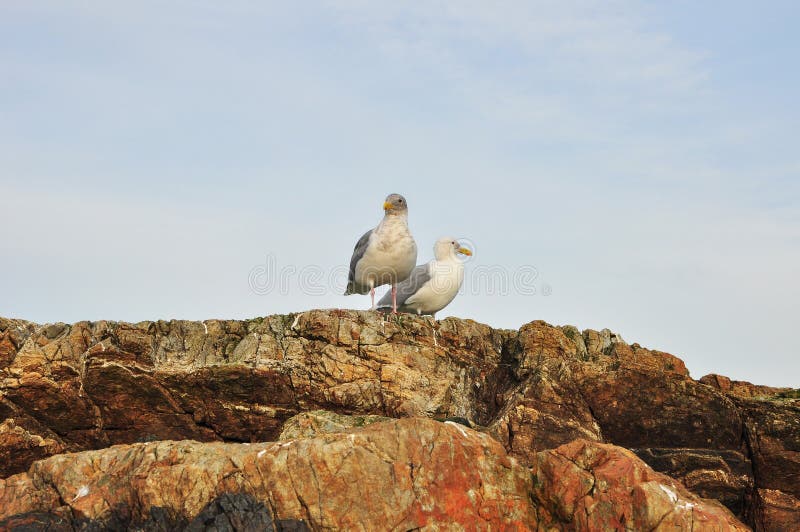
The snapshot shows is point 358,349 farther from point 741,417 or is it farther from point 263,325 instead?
point 741,417

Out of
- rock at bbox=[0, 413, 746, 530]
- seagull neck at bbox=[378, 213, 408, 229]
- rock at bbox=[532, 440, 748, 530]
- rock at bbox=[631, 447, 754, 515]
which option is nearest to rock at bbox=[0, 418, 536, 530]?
rock at bbox=[0, 413, 746, 530]

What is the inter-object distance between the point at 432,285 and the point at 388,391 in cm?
571

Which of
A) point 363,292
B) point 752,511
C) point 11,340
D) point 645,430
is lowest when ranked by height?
point 752,511

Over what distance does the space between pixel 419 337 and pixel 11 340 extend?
7.55 meters

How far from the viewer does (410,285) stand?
23250mm

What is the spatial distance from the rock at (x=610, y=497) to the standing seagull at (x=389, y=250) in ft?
30.0

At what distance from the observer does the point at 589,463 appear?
524 inches

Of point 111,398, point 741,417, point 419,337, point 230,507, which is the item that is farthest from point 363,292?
point 230,507

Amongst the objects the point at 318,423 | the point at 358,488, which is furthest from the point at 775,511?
the point at 318,423

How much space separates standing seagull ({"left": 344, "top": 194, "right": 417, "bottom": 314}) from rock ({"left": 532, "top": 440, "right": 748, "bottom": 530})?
913 cm

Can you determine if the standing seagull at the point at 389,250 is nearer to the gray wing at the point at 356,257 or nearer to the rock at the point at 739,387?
the gray wing at the point at 356,257

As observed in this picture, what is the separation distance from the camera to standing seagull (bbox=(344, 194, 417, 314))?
22062 mm

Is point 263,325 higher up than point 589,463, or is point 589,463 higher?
point 263,325

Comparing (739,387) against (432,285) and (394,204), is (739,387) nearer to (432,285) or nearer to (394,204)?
(432,285)
